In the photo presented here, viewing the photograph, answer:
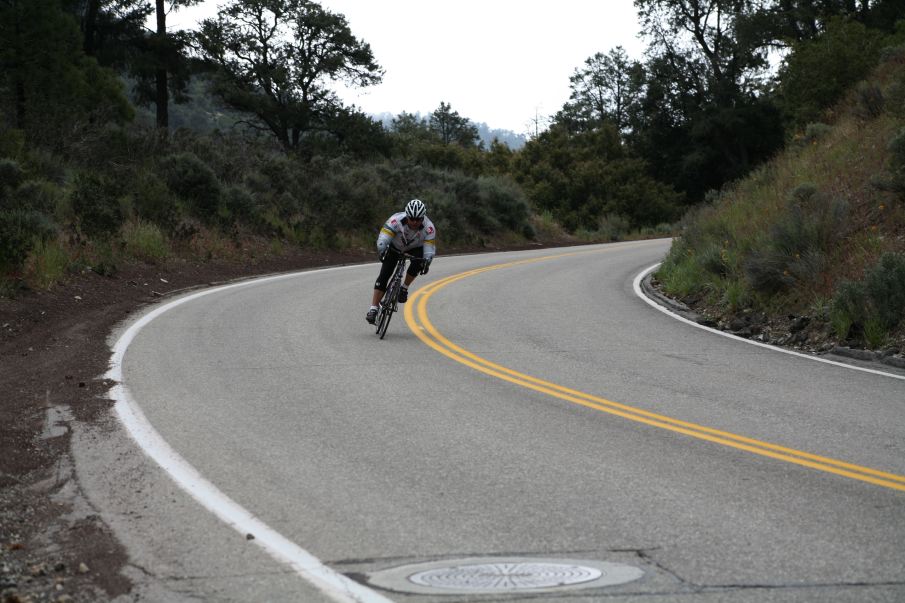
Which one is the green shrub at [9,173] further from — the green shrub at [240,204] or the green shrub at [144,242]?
the green shrub at [240,204]

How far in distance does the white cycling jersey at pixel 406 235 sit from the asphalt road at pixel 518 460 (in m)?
1.34

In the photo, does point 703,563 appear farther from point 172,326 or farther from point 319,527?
point 172,326

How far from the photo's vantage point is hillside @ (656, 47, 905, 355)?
12.4 meters

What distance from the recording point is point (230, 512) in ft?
17.9

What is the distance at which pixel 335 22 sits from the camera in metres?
47.1

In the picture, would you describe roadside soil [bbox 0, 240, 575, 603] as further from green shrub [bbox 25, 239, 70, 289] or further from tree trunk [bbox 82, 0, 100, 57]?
tree trunk [bbox 82, 0, 100, 57]

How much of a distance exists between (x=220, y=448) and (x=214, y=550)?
6.88 feet

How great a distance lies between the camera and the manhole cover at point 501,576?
14.4ft

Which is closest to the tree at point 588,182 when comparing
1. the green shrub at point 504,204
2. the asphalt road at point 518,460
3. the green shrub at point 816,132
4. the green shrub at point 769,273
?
the green shrub at point 504,204

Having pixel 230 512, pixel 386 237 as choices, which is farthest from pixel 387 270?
pixel 230 512

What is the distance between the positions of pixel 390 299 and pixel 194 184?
1359 centimetres

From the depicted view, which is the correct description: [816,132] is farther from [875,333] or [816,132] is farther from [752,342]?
[875,333]

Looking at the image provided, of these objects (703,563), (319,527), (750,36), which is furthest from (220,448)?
(750,36)

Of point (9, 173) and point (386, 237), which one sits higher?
point (9, 173)
